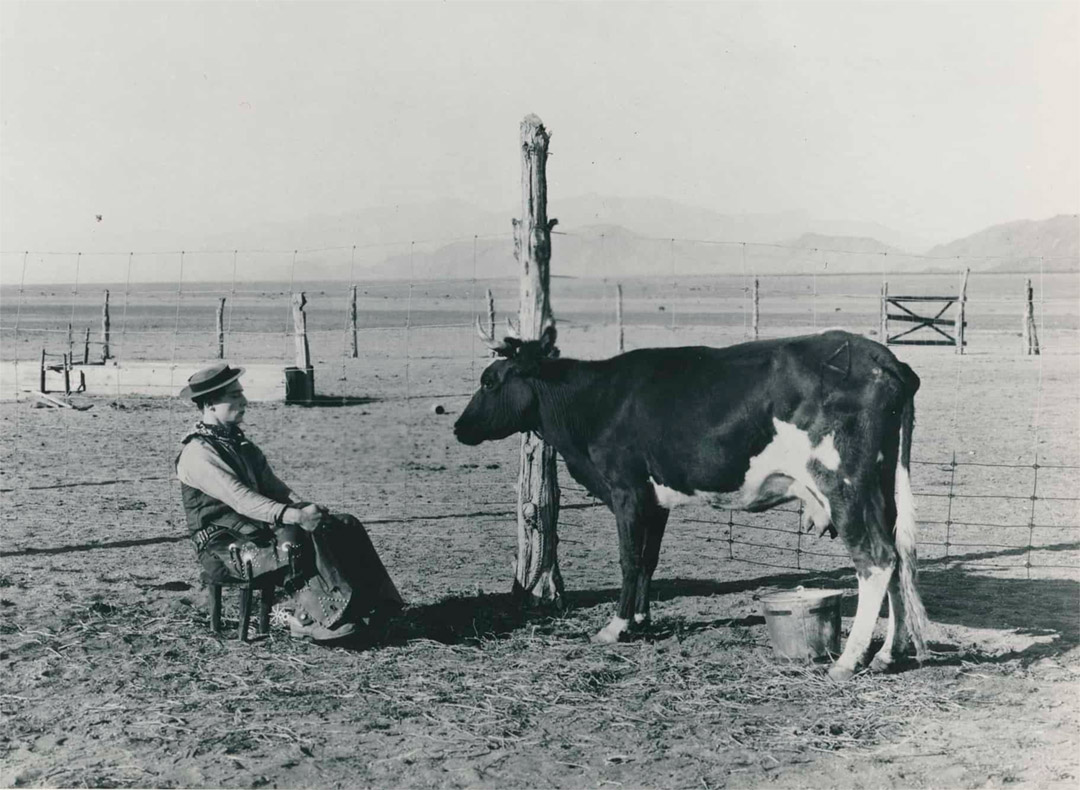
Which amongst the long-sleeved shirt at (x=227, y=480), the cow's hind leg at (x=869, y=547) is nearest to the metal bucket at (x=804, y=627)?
the cow's hind leg at (x=869, y=547)

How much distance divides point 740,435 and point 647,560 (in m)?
1.09

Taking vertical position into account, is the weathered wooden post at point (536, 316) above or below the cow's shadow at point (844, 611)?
above

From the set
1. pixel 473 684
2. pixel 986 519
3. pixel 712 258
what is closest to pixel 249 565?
pixel 473 684

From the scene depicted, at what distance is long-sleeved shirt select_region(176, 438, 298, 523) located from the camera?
263 inches

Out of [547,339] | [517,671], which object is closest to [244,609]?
[517,671]

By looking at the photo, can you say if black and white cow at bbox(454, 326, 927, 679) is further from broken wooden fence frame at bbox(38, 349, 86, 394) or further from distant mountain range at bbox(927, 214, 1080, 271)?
distant mountain range at bbox(927, 214, 1080, 271)

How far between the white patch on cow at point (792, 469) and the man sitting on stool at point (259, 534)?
2.25 m

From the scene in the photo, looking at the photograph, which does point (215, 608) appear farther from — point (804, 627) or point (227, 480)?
point (804, 627)

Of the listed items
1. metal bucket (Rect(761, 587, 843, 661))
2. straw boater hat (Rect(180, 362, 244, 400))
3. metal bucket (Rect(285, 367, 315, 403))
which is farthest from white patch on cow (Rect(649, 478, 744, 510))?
metal bucket (Rect(285, 367, 315, 403))

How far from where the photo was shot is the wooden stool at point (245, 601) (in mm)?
6895

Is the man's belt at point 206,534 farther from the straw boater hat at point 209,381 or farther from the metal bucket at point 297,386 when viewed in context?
the metal bucket at point 297,386

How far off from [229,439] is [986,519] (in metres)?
7.15

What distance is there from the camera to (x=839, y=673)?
637cm

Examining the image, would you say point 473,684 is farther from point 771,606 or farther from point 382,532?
point 382,532
